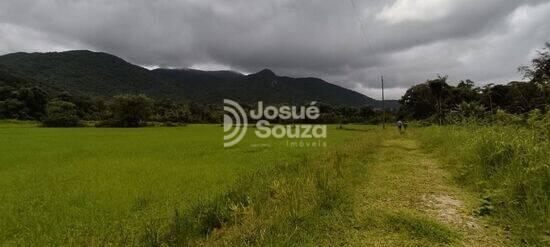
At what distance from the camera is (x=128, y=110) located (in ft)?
186

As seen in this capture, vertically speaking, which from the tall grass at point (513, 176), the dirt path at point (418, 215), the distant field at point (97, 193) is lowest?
the distant field at point (97, 193)

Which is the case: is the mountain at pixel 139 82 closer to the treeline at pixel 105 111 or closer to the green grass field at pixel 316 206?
the treeline at pixel 105 111

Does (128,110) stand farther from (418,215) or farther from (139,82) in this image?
(139,82)

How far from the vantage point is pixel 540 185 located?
4008mm

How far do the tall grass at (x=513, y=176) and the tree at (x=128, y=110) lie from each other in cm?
5762

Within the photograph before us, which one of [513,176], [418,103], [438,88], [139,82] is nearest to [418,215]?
[513,176]

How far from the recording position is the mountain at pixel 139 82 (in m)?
98.5

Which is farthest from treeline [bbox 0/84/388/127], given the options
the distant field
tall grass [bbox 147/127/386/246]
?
tall grass [bbox 147/127/386/246]

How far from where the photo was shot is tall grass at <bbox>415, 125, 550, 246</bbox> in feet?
11.7

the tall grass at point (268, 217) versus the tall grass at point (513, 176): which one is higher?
the tall grass at point (513, 176)

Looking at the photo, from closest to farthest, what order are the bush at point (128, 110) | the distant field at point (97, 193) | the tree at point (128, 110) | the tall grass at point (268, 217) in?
1. the tall grass at point (268, 217)
2. the distant field at point (97, 193)
3. the bush at point (128, 110)
4. the tree at point (128, 110)

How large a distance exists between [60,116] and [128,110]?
10381mm

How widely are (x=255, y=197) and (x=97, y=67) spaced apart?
122 metres

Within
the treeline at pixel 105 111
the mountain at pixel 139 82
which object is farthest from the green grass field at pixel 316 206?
the mountain at pixel 139 82
